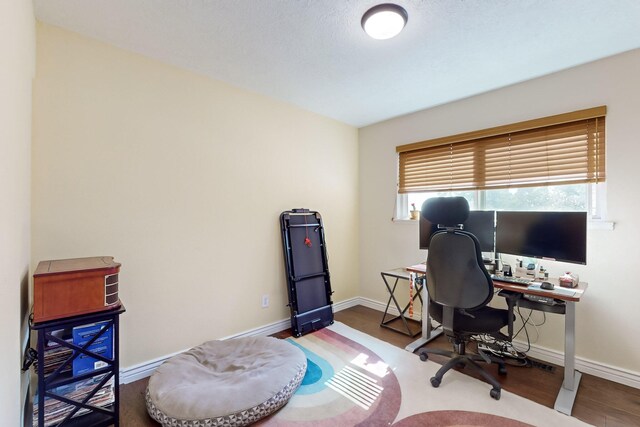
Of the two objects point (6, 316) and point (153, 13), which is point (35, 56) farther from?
point (6, 316)

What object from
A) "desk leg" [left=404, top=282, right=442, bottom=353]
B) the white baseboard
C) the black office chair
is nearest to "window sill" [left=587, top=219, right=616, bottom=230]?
the black office chair

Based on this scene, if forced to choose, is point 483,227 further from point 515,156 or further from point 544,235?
point 515,156

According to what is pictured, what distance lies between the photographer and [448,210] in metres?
2.11

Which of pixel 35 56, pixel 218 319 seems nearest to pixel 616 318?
pixel 218 319

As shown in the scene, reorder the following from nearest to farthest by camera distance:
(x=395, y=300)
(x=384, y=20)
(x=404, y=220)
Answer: (x=384, y=20) < (x=395, y=300) < (x=404, y=220)

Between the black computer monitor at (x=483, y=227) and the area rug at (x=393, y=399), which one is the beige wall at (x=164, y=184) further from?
the black computer monitor at (x=483, y=227)

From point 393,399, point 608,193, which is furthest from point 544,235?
point 393,399

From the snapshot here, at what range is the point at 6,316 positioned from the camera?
1056 mm

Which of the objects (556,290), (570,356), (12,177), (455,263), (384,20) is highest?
(384,20)

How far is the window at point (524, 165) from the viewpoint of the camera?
2295mm

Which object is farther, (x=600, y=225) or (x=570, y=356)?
(x=600, y=225)

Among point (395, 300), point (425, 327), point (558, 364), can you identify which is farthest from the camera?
point (395, 300)

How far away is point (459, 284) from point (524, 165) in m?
1.42

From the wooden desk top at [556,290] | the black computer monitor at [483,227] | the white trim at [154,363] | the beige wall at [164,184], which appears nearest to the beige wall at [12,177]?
the beige wall at [164,184]
